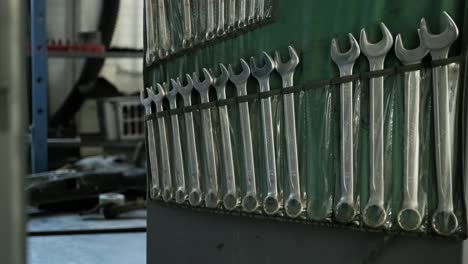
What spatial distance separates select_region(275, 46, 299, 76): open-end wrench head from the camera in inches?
56.8

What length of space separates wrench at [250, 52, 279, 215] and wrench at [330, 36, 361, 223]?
0.20 meters

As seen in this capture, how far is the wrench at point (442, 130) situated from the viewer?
46.6 inches

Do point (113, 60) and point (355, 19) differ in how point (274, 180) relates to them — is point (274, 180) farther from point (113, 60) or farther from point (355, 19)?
point (113, 60)

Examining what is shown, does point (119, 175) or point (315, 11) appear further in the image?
point (119, 175)

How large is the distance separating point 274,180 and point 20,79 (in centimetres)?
96

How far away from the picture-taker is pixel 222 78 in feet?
5.34

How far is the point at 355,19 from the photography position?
4.40 ft

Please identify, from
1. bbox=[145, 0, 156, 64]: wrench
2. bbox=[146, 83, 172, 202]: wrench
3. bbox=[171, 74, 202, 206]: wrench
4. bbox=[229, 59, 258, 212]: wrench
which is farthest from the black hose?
bbox=[229, 59, 258, 212]: wrench

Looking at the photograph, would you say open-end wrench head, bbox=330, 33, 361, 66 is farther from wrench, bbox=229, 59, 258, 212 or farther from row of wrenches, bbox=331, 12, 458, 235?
wrench, bbox=229, 59, 258, 212

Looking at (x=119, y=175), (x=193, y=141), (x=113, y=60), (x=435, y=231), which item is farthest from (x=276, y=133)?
(x=113, y=60)

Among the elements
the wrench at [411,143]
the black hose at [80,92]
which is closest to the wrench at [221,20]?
the wrench at [411,143]

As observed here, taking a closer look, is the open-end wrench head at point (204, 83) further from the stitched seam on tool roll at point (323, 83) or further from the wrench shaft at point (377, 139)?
the wrench shaft at point (377, 139)

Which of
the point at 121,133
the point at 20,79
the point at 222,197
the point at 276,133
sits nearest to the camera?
the point at 20,79

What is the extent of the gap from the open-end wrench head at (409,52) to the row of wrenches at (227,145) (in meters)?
0.28
